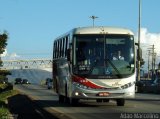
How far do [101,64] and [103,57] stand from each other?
1.08 feet

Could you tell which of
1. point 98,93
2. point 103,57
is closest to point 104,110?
point 98,93

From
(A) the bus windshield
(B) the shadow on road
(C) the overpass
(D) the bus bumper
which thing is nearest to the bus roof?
(A) the bus windshield

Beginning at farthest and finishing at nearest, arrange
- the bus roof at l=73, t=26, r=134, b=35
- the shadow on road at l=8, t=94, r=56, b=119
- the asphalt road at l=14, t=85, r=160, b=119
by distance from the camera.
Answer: the bus roof at l=73, t=26, r=134, b=35 < the asphalt road at l=14, t=85, r=160, b=119 < the shadow on road at l=8, t=94, r=56, b=119

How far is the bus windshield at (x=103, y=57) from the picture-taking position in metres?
26.3

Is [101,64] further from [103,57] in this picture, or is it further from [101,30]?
[101,30]

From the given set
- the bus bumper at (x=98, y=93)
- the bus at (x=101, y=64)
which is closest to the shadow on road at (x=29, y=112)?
the bus bumper at (x=98, y=93)

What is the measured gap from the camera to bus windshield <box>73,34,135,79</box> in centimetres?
2633

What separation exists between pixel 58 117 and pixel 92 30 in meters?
7.46

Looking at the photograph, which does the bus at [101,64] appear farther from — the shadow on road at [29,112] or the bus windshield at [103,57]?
the shadow on road at [29,112]

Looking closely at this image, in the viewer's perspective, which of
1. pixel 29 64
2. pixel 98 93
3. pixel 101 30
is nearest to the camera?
pixel 98 93

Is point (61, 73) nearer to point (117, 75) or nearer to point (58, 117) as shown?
point (117, 75)

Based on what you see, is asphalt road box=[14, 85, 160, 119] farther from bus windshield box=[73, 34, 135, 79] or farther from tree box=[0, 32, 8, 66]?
tree box=[0, 32, 8, 66]

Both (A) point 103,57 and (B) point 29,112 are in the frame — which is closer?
(B) point 29,112

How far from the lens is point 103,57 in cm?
2634
